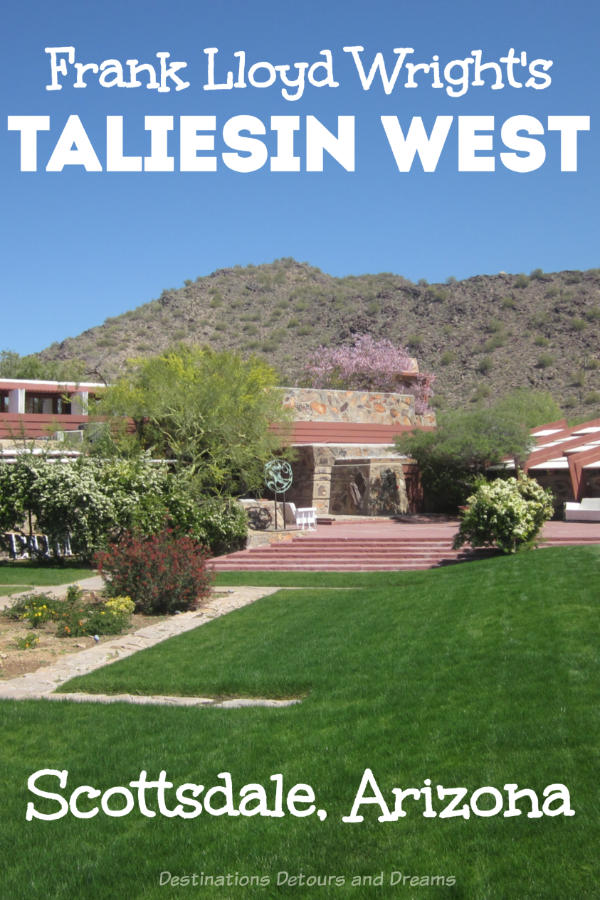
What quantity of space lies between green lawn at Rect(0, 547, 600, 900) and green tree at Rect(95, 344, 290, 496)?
522 inches

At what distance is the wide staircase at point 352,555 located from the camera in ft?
60.7

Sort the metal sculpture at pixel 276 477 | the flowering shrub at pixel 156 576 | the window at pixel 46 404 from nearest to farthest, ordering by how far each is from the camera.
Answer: the flowering shrub at pixel 156 576
the metal sculpture at pixel 276 477
the window at pixel 46 404

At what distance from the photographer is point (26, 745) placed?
659 cm

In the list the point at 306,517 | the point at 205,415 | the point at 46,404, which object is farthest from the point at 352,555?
the point at 46,404

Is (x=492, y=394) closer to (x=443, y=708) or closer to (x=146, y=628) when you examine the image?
(x=146, y=628)

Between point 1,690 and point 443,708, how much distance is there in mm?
4779

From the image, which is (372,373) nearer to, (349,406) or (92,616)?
(349,406)

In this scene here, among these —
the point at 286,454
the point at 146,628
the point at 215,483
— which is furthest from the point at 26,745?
the point at 286,454

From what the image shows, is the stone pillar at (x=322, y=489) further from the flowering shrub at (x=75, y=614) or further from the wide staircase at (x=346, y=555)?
the flowering shrub at (x=75, y=614)

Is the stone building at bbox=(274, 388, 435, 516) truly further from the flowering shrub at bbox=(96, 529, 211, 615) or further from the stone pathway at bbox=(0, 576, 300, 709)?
the flowering shrub at bbox=(96, 529, 211, 615)

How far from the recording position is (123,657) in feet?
33.3

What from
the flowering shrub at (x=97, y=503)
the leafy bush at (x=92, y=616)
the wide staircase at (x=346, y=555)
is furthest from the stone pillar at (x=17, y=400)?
the leafy bush at (x=92, y=616)

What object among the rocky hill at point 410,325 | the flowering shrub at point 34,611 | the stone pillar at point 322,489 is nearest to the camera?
the flowering shrub at point 34,611

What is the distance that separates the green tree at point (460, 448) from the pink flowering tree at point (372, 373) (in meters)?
11.9
